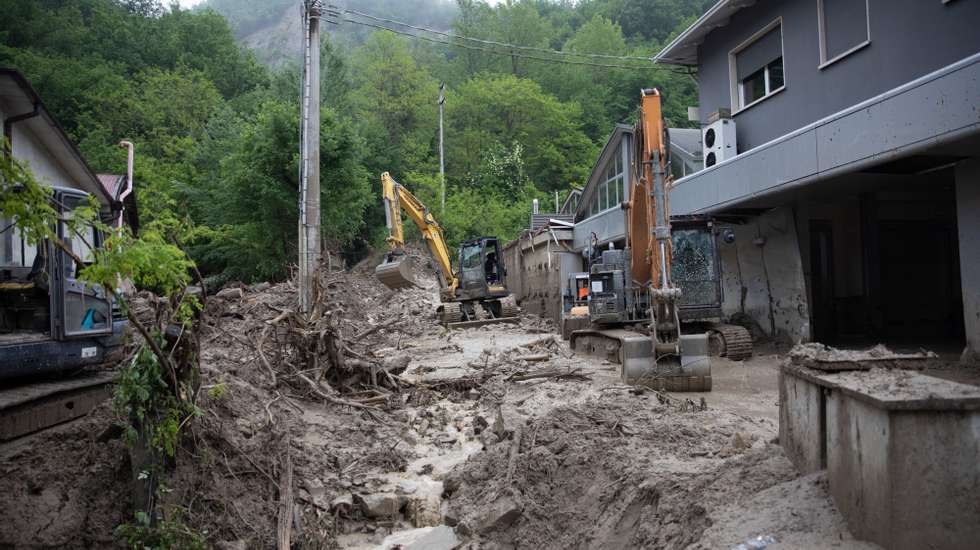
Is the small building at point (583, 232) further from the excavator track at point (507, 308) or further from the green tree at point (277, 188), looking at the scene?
the green tree at point (277, 188)

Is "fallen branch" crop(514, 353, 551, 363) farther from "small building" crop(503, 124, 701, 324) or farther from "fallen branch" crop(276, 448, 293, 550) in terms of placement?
"fallen branch" crop(276, 448, 293, 550)

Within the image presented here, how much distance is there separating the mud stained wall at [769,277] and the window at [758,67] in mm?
3215

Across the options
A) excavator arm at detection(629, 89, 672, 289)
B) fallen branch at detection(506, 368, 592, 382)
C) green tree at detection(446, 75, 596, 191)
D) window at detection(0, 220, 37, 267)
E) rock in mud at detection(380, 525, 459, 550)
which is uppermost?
green tree at detection(446, 75, 596, 191)

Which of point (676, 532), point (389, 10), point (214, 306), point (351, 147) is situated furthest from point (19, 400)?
point (389, 10)

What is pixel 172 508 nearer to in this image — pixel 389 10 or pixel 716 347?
pixel 716 347

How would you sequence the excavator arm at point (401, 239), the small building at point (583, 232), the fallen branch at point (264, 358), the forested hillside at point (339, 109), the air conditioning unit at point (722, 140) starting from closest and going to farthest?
the fallen branch at point (264, 358), the air conditioning unit at point (722, 140), the excavator arm at point (401, 239), the small building at point (583, 232), the forested hillside at point (339, 109)

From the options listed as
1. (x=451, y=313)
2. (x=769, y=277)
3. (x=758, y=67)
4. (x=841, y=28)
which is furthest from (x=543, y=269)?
(x=841, y=28)

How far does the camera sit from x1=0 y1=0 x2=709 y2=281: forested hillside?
2888cm

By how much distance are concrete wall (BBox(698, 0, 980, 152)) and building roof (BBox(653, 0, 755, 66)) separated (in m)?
0.22

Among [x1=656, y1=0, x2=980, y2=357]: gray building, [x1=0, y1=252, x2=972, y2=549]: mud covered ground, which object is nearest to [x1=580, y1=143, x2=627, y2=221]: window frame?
[x1=656, y1=0, x2=980, y2=357]: gray building

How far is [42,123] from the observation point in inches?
558

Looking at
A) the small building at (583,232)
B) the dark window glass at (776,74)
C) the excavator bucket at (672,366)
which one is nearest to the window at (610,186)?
the small building at (583,232)

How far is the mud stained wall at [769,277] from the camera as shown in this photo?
45.9ft

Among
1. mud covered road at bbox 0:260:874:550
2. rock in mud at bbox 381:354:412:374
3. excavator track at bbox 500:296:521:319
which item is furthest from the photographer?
excavator track at bbox 500:296:521:319
